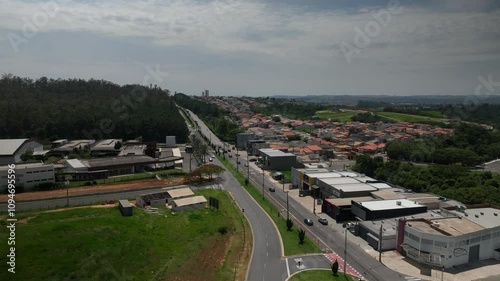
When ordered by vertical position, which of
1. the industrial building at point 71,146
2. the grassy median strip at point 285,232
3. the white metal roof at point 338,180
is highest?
the industrial building at point 71,146

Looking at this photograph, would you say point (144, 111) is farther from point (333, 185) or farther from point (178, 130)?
point (333, 185)

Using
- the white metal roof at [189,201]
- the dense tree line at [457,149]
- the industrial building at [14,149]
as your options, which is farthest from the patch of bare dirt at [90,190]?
the dense tree line at [457,149]

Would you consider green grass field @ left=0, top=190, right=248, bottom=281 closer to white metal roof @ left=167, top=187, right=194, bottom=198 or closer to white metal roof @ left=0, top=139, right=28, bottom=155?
white metal roof @ left=167, top=187, right=194, bottom=198

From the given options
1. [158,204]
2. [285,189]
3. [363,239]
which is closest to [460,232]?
[363,239]

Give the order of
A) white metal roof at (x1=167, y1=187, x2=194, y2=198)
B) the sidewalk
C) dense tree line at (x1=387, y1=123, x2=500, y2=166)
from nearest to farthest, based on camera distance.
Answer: the sidewalk < white metal roof at (x1=167, y1=187, x2=194, y2=198) < dense tree line at (x1=387, y1=123, x2=500, y2=166)

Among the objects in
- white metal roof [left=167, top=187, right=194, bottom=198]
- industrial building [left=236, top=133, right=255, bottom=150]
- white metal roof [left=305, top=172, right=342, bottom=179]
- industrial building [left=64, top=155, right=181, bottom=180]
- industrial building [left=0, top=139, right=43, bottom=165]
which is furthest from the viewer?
industrial building [left=236, top=133, right=255, bottom=150]

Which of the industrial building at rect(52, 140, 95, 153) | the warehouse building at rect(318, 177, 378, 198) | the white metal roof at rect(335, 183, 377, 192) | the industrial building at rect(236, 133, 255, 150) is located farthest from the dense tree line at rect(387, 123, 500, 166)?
the industrial building at rect(52, 140, 95, 153)

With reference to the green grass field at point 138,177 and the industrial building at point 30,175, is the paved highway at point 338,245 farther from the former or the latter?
the industrial building at point 30,175
